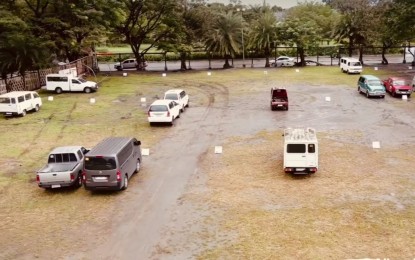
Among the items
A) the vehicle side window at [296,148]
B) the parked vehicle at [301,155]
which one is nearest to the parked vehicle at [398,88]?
the parked vehicle at [301,155]

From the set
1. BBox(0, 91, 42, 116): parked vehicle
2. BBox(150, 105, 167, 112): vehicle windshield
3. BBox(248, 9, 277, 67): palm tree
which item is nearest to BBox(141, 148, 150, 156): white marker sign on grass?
BBox(150, 105, 167, 112): vehicle windshield

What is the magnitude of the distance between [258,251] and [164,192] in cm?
695

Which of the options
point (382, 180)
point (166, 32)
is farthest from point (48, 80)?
point (382, 180)

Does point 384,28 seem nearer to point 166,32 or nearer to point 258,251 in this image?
point 166,32

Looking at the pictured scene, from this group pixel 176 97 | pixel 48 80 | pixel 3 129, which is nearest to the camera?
pixel 3 129

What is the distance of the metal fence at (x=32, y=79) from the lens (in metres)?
43.8

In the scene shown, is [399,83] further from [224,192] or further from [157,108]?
[224,192]

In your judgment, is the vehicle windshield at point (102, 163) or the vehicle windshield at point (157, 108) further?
the vehicle windshield at point (157, 108)

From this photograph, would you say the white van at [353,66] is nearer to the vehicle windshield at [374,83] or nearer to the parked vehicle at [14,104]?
the vehicle windshield at [374,83]

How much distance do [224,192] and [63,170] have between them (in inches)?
306

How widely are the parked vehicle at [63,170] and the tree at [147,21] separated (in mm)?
39905

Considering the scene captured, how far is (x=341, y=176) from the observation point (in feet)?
74.0

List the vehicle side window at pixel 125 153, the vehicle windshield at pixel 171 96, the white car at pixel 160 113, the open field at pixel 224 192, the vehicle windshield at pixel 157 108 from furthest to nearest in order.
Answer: the vehicle windshield at pixel 171 96 < the vehicle windshield at pixel 157 108 < the white car at pixel 160 113 < the vehicle side window at pixel 125 153 < the open field at pixel 224 192

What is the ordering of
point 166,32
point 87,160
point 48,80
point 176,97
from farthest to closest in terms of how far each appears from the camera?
point 166,32, point 48,80, point 176,97, point 87,160
